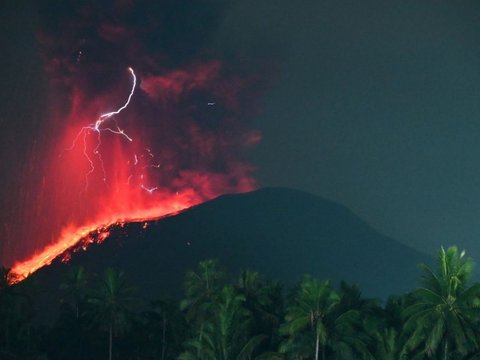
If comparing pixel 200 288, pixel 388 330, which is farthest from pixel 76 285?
pixel 388 330

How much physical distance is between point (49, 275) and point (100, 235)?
23621mm

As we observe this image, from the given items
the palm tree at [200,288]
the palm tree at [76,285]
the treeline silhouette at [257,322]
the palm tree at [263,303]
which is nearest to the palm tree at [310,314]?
the treeline silhouette at [257,322]

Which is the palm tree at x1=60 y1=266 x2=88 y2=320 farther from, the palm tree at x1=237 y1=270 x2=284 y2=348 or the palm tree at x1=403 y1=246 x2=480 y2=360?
the palm tree at x1=403 y1=246 x2=480 y2=360

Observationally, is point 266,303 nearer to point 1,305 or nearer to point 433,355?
point 433,355

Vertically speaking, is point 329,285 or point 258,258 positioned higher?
point 258,258

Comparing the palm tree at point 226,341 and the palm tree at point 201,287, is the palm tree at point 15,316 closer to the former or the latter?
the palm tree at point 201,287

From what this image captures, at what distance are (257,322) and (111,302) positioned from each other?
18.5 m

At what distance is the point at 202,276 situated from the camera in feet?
196

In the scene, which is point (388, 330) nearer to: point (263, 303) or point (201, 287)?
point (263, 303)

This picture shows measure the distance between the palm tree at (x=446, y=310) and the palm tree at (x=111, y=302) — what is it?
3433 centimetres

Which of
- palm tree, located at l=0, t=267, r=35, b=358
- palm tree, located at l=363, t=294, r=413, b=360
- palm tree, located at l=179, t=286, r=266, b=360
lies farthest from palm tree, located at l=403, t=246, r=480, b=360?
palm tree, located at l=0, t=267, r=35, b=358

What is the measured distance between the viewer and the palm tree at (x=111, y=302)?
205ft

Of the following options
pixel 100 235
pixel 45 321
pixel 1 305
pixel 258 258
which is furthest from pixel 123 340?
pixel 258 258

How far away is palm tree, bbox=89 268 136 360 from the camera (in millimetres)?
62344
